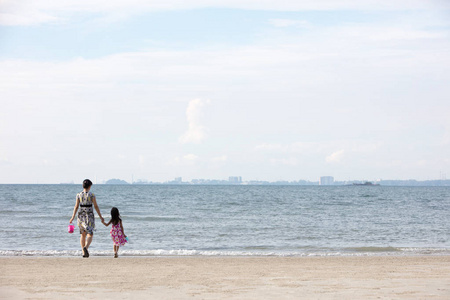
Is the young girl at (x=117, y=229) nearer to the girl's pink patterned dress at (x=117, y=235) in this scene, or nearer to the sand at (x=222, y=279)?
the girl's pink patterned dress at (x=117, y=235)

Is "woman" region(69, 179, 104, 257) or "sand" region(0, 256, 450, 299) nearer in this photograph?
"sand" region(0, 256, 450, 299)

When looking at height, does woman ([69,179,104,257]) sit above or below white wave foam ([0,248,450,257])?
above

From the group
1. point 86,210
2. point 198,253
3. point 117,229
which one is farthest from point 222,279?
point 198,253

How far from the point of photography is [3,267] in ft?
39.5

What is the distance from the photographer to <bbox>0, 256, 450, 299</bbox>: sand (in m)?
8.55

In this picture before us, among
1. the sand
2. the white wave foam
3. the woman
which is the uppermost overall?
the woman

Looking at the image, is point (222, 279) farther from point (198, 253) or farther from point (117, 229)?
point (198, 253)

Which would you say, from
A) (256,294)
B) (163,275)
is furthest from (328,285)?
(163,275)

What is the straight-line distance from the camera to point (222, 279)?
10.2 meters

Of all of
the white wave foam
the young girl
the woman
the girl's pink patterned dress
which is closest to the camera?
the woman

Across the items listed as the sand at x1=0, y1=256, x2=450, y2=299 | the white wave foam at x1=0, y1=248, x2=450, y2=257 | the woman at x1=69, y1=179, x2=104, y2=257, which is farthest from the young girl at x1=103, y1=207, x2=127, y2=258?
the white wave foam at x1=0, y1=248, x2=450, y2=257

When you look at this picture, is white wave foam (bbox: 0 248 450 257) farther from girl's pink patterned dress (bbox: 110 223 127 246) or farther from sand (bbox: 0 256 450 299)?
sand (bbox: 0 256 450 299)

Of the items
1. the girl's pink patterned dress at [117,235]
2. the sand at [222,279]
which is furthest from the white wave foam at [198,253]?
the sand at [222,279]

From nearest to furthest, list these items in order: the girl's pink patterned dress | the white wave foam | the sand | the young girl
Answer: the sand < the young girl < the girl's pink patterned dress < the white wave foam
